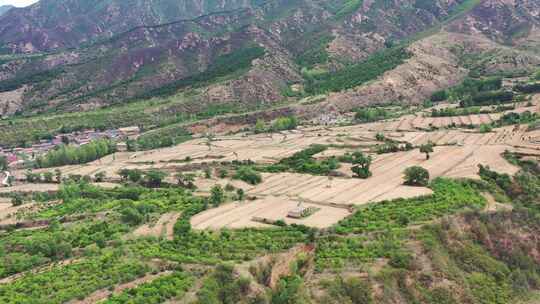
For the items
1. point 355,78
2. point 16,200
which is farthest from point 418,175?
point 355,78

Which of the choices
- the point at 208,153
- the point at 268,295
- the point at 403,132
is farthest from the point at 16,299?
the point at 403,132

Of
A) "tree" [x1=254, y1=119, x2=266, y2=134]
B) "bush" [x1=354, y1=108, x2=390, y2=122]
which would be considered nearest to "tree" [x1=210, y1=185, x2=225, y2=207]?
"tree" [x1=254, y1=119, x2=266, y2=134]

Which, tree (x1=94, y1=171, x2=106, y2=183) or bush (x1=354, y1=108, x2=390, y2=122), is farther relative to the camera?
bush (x1=354, y1=108, x2=390, y2=122)

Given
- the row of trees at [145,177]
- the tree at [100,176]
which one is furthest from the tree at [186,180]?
the tree at [100,176]

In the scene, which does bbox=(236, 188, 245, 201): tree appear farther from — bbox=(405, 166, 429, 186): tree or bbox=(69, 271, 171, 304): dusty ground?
bbox=(69, 271, 171, 304): dusty ground

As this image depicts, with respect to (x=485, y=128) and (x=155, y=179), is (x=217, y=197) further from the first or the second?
(x=485, y=128)

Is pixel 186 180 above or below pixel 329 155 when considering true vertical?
above

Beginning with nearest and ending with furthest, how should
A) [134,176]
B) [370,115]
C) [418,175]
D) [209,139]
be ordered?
[418,175] < [134,176] < [209,139] < [370,115]

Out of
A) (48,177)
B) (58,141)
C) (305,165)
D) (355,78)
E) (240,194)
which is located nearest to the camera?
(240,194)
